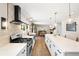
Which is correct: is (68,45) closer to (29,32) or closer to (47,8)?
(47,8)

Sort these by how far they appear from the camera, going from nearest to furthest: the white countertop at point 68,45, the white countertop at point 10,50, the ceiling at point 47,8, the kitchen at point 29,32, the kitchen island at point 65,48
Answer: the white countertop at point 10,50 → the kitchen island at point 65,48 → the white countertop at point 68,45 → the kitchen at point 29,32 → the ceiling at point 47,8

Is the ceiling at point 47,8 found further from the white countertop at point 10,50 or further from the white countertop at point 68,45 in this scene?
the white countertop at point 10,50

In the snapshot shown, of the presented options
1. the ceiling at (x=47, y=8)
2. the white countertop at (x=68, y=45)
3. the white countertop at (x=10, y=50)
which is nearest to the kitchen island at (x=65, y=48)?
the white countertop at (x=68, y=45)

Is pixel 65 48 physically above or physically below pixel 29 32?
below

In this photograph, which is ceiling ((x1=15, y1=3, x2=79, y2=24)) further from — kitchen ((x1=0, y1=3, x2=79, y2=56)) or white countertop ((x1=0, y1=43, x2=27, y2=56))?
white countertop ((x1=0, y1=43, x2=27, y2=56))

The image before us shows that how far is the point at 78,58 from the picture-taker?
1458 millimetres

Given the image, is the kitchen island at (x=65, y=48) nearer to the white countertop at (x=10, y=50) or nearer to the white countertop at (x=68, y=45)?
the white countertop at (x=68, y=45)

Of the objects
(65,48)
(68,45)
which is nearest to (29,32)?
(68,45)

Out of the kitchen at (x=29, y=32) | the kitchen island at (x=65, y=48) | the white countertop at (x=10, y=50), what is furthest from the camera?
the kitchen at (x=29, y=32)

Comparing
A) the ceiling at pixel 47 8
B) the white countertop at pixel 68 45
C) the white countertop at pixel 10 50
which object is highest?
the ceiling at pixel 47 8

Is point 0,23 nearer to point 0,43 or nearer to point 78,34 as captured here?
point 0,43

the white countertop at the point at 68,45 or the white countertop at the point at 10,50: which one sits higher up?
the white countertop at the point at 68,45

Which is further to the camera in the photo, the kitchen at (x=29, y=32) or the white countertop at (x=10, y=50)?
the kitchen at (x=29, y=32)

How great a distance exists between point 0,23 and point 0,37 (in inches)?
11.0
